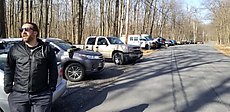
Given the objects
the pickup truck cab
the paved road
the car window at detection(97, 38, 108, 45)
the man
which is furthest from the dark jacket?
the pickup truck cab

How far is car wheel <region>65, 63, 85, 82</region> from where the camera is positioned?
10797 millimetres

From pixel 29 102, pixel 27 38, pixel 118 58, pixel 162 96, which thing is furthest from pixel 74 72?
pixel 27 38

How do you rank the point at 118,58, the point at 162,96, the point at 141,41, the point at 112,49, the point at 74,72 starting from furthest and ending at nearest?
1. the point at 141,41
2. the point at 112,49
3. the point at 118,58
4. the point at 74,72
5. the point at 162,96

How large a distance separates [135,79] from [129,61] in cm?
713

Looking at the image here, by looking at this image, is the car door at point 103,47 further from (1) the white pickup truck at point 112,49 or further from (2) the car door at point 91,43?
(2) the car door at point 91,43

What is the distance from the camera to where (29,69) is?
366 cm

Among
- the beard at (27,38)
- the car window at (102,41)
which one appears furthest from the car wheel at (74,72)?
the beard at (27,38)

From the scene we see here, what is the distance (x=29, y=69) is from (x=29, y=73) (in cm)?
5

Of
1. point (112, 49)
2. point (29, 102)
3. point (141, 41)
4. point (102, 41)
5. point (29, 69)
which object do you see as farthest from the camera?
point (141, 41)

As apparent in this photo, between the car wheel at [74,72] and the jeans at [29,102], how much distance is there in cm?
696

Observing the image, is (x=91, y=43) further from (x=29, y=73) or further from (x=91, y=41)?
(x=29, y=73)

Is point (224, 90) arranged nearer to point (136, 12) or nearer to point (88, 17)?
point (136, 12)

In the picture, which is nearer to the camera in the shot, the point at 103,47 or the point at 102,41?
the point at 103,47

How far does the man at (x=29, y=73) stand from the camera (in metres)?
3.67
